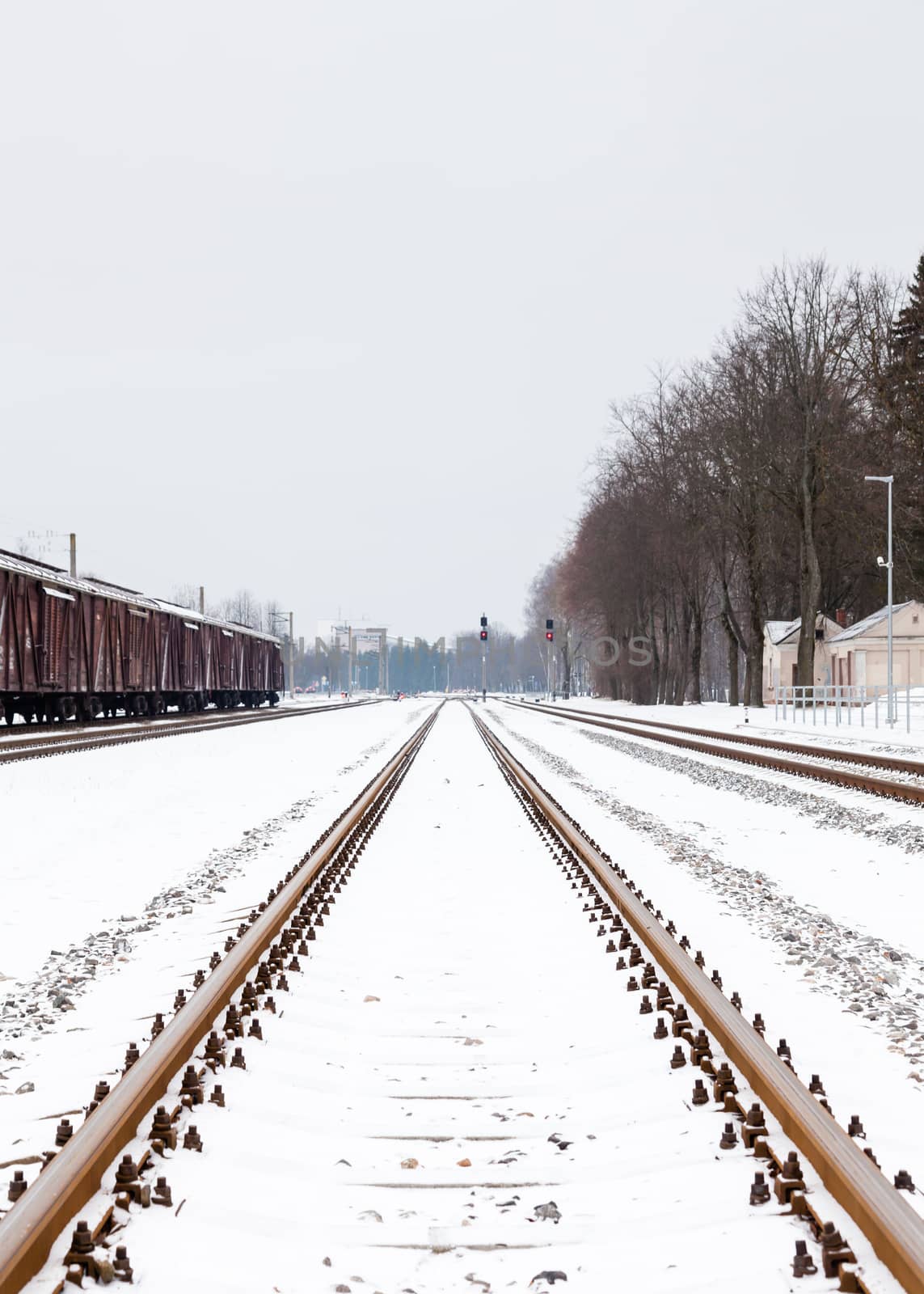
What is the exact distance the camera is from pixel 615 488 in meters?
60.4

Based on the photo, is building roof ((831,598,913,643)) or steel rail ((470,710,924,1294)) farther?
building roof ((831,598,913,643))

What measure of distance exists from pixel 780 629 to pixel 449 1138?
61180 millimetres

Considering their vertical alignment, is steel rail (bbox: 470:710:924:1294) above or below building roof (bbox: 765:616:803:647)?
below

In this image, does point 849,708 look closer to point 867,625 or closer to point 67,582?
point 867,625

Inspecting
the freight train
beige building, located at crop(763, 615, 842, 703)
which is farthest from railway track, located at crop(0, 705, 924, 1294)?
beige building, located at crop(763, 615, 842, 703)

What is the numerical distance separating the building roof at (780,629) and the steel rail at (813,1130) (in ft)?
186

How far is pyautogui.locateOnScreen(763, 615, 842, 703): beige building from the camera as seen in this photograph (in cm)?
6022

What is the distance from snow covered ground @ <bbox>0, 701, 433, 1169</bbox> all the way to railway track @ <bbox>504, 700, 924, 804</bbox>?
22.2 feet

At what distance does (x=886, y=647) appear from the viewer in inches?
2105

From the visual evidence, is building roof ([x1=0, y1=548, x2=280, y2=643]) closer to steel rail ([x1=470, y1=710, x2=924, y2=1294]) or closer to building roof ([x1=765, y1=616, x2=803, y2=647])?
steel rail ([x1=470, y1=710, x2=924, y2=1294])

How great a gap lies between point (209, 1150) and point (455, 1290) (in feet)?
3.48

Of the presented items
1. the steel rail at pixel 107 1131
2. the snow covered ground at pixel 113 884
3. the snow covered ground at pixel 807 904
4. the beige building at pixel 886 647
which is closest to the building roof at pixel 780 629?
the beige building at pixel 886 647

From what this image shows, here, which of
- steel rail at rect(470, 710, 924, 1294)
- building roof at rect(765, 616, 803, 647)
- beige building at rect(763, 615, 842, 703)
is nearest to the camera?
steel rail at rect(470, 710, 924, 1294)

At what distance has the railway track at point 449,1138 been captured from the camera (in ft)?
9.69
